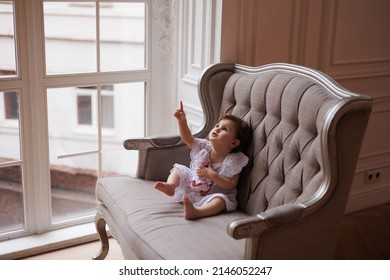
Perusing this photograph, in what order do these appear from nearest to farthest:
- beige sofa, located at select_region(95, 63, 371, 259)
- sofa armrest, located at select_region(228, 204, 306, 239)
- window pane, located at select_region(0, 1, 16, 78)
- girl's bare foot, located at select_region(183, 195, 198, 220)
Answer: sofa armrest, located at select_region(228, 204, 306, 239)
beige sofa, located at select_region(95, 63, 371, 259)
girl's bare foot, located at select_region(183, 195, 198, 220)
window pane, located at select_region(0, 1, 16, 78)

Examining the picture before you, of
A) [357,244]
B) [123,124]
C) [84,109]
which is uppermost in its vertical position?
[84,109]

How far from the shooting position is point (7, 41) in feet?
7.63

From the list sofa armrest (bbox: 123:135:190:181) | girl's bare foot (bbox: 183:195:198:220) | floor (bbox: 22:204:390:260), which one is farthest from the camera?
floor (bbox: 22:204:390:260)

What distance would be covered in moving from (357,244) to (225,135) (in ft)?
3.68

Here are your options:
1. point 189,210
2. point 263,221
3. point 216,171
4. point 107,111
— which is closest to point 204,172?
point 216,171

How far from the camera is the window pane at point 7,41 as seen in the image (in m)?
2.29

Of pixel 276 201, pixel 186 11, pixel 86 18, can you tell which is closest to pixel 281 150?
pixel 276 201

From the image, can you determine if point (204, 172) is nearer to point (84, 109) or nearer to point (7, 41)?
point (84, 109)

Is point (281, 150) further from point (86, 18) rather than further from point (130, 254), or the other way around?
point (86, 18)

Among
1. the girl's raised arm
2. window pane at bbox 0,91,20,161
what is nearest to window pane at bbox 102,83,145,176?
window pane at bbox 0,91,20,161

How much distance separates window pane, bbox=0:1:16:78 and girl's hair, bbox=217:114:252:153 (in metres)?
1.04

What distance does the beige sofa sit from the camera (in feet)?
5.28

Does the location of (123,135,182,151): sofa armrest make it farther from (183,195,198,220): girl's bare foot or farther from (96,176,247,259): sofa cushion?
(183,195,198,220): girl's bare foot

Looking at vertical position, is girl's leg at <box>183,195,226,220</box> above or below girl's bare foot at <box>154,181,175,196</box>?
below
